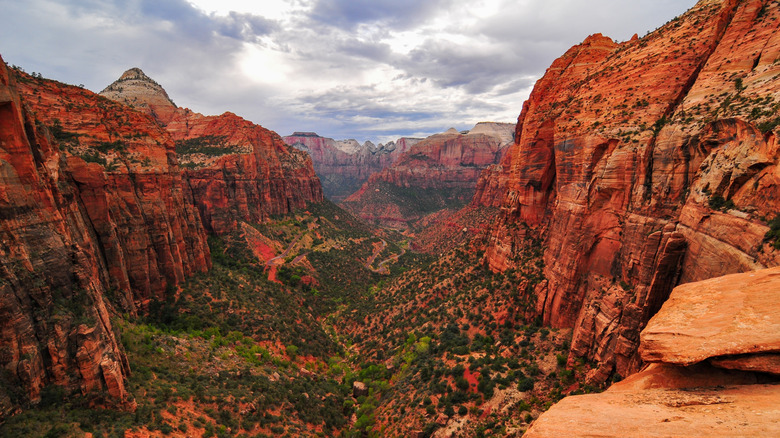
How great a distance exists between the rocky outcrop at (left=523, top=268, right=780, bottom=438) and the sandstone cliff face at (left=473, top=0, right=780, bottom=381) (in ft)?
13.3

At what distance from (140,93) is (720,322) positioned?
113804 mm

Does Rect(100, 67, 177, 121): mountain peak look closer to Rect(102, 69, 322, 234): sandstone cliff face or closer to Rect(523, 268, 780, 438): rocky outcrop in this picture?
Rect(102, 69, 322, 234): sandstone cliff face

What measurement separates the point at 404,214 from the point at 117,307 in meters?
151

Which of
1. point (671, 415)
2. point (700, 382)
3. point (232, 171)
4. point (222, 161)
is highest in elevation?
point (222, 161)

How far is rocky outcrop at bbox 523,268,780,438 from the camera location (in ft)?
27.0

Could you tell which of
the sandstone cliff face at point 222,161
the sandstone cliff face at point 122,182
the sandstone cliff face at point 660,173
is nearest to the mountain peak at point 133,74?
the sandstone cliff face at point 222,161

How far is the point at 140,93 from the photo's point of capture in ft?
268

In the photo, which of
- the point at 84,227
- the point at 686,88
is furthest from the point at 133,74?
the point at 686,88

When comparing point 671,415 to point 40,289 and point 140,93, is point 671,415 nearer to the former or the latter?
point 40,289

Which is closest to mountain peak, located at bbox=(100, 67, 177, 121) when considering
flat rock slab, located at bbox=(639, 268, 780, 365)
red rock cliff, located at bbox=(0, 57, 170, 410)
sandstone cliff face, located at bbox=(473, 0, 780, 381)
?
red rock cliff, located at bbox=(0, 57, 170, 410)

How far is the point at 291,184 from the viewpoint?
10062 cm

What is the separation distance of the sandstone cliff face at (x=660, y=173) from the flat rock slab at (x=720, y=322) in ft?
10.5

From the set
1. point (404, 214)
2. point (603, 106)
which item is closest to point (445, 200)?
point (404, 214)

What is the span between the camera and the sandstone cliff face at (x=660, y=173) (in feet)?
50.3
